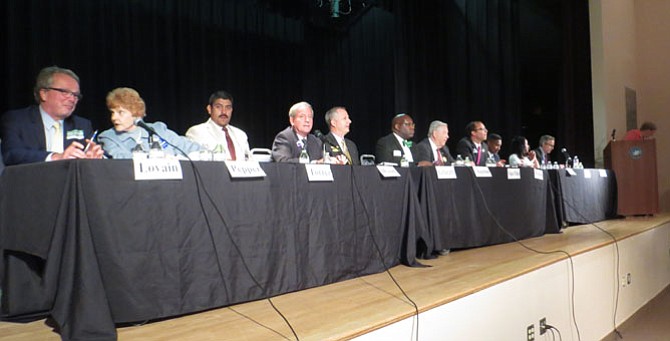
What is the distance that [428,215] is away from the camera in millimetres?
2848

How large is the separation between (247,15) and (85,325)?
4895 mm

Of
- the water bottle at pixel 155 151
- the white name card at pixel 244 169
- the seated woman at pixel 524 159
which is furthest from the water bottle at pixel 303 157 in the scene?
the seated woman at pixel 524 159

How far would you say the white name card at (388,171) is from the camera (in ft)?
8.35

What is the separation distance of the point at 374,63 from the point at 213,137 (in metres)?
4.35

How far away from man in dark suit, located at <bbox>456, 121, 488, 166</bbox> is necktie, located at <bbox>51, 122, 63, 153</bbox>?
3233 millimetres

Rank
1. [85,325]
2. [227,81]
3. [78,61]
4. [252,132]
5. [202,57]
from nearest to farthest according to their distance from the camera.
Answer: [85,325] < [78,61] < [202,57] < [227,81] < [252,132]

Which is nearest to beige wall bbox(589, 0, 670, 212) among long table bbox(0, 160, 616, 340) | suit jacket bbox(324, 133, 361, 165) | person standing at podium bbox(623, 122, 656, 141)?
person standing at podium bbox(623, 122, 656, 141)

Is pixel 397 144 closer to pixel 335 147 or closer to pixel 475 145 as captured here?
pixel 335 147

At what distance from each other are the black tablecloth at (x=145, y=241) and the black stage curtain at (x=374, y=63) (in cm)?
312

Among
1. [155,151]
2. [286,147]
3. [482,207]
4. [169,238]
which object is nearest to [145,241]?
[169,238]

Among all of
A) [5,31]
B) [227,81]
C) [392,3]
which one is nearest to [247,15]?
[227,81]

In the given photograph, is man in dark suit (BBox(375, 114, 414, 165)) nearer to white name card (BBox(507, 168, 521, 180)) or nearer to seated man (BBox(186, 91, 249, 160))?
white name card (BBox(507, 168, 521, 180))

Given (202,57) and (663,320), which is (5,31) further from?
(663,320)

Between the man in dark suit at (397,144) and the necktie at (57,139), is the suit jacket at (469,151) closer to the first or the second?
the man in dark suit at (397,144)
